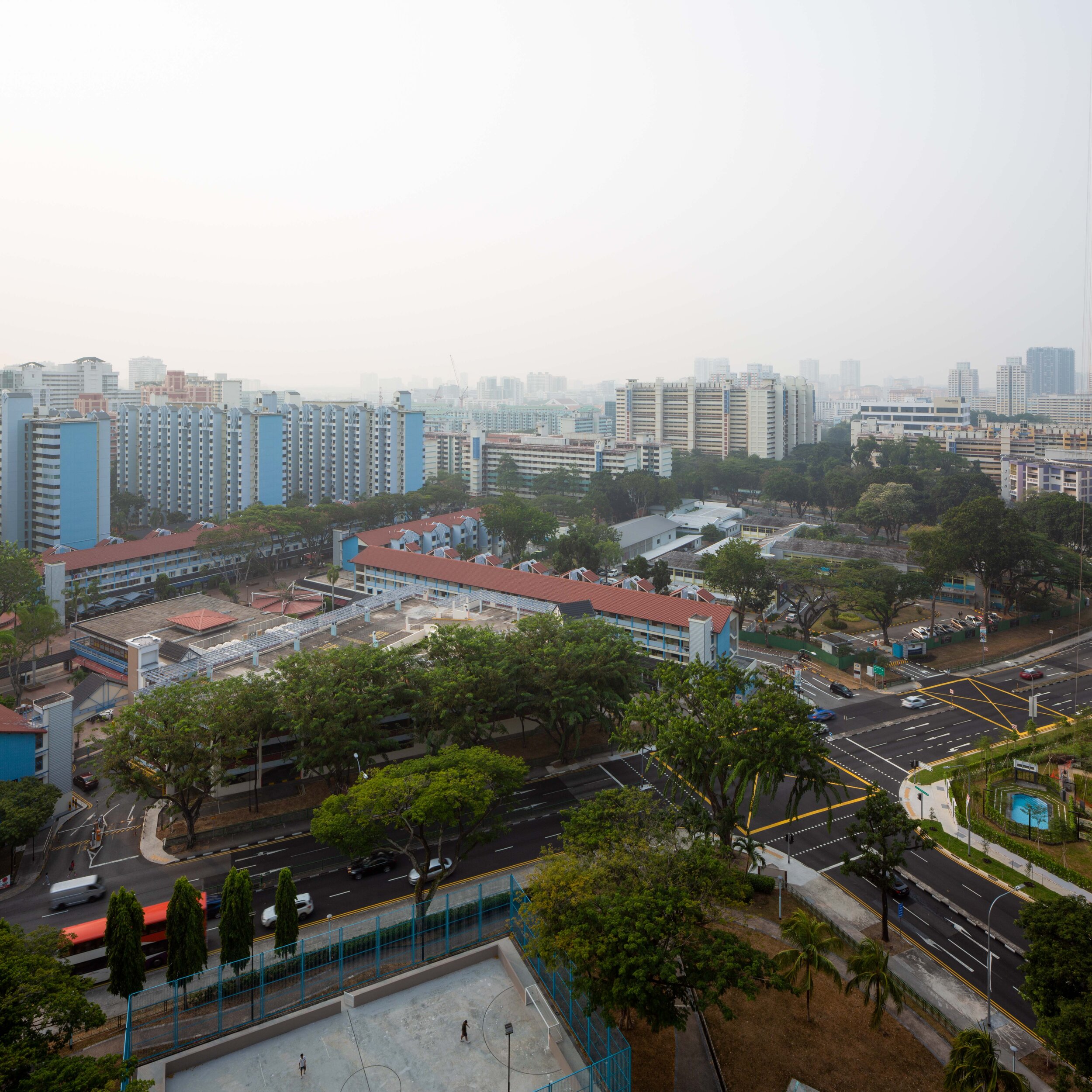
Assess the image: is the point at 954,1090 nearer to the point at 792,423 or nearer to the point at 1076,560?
the point at 1076,560

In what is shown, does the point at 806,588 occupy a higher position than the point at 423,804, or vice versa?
the point at 806,588

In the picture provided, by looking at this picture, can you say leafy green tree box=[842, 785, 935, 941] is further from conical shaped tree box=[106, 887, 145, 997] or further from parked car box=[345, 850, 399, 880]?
conical shaped tree box=[106, 887, 145, 997]

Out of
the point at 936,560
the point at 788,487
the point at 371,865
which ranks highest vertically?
the point at 788,487

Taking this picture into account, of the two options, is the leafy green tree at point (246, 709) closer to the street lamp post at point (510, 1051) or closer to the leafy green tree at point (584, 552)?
the street lamp post at point (510, 1051)

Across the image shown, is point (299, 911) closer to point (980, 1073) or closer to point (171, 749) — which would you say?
point (171, 749)

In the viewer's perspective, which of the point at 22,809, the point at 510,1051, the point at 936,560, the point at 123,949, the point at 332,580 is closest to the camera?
the point at 510,1051

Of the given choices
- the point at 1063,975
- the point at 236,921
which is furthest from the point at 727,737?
the point at 236,921

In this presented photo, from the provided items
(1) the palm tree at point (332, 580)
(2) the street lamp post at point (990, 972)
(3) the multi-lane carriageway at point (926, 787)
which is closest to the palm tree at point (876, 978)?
(2) the street lamp post at point (990, 972)

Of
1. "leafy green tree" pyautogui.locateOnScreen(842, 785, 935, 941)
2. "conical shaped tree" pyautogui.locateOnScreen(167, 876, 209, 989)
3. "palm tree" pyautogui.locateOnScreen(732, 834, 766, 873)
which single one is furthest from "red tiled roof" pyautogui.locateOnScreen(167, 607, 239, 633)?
"leafy green tree" pyautogui.locateOnScreen(842, 785, 935, 941)
